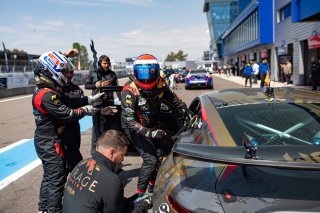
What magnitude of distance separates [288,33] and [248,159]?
26533 millimetres

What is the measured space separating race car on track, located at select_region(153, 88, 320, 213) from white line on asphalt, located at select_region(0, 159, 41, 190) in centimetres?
324

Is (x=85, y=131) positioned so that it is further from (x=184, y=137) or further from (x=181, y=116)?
(x=184, y=137)

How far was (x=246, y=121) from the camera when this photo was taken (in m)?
2.59

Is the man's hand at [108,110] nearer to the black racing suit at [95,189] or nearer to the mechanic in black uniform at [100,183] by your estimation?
the mechanic in black uniform at [100,183]

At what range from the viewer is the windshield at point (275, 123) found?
239cm

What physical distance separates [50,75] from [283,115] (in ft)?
7.14

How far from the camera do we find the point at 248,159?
5.15 ft

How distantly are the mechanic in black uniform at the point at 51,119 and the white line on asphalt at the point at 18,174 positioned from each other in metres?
1.92

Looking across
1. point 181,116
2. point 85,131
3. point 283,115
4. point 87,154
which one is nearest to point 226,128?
point 283,115

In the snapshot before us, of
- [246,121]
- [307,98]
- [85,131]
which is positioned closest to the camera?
[246,121]

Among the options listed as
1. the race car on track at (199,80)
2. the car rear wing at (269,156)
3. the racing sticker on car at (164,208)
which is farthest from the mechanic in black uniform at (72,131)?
the race car on track at (199,80)

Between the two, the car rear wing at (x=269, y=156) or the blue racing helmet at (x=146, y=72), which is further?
Result: the blue racing helmet at (x=146, y=72)

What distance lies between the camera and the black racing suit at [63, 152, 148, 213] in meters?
2.10

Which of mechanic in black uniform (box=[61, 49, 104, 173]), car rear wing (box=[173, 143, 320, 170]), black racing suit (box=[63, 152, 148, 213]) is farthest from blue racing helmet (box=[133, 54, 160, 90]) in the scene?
car rear wing (box=[173, 143, 320, 170])
